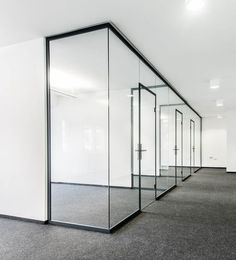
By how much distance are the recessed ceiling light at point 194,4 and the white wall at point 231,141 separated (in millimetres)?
9325

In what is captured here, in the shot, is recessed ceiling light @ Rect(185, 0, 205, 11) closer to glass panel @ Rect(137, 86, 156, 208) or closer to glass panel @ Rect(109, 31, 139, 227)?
glass panel @ Rect(109, 31, 139, 227)

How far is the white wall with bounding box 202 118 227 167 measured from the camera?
41.0 feet

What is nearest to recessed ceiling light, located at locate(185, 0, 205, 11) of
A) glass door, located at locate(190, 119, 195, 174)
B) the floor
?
the floor

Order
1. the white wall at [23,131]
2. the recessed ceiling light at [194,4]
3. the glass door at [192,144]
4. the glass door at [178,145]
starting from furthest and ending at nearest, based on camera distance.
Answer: the glass door at [192,144] → the glass door at [178,145] → the white wall at [23,131] → the recessed ceiling light at [194,4]

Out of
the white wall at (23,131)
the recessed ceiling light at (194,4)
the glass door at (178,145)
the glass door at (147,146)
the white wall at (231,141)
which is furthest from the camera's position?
the white wall at (231,141)

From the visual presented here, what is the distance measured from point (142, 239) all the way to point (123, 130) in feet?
7.43

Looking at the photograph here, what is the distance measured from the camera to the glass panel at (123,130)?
13.8 ft

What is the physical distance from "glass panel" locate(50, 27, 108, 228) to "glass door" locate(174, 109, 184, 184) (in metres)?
3.96

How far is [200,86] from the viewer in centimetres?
678

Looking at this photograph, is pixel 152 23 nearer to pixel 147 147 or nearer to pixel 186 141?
pixel 147 147

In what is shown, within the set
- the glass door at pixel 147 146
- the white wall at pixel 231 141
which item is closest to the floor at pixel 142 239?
the glass door at pixel 147 146

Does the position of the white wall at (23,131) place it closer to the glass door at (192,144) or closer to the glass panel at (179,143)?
the glass panel at (179,143)

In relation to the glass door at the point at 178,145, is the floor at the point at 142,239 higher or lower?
lower

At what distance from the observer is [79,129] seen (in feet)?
14.0
